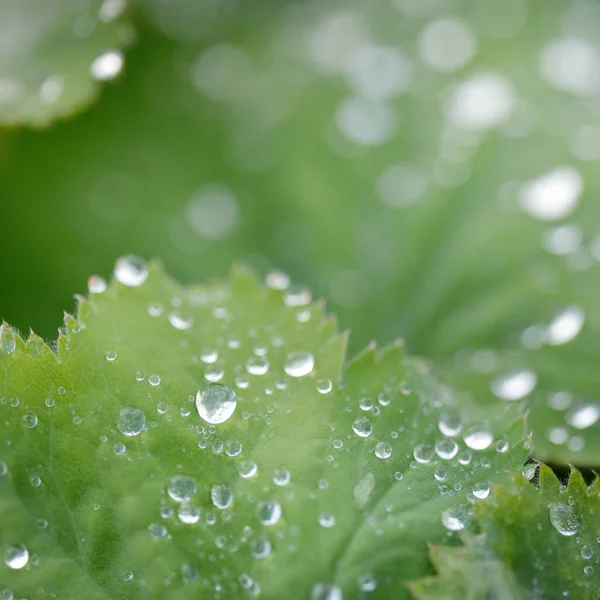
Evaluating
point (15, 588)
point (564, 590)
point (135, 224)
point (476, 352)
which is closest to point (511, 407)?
point (564, 590)

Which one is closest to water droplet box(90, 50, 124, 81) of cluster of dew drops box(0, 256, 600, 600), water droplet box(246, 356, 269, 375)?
cluster of dew drops box(0, 256, 600, 600)

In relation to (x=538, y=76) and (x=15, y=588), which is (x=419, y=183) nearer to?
(x=538, y=76)

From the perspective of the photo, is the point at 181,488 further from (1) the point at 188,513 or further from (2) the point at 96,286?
(2) the point at 96,286

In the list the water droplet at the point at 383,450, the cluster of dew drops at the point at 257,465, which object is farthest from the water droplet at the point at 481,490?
the water droplet at the point at 383,450

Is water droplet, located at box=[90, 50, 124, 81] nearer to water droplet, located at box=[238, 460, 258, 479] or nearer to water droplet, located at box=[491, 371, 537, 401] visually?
water droplet, located at box=[238, 460, 258, 479]

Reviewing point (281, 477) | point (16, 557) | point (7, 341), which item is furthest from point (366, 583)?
point (7, 341)
